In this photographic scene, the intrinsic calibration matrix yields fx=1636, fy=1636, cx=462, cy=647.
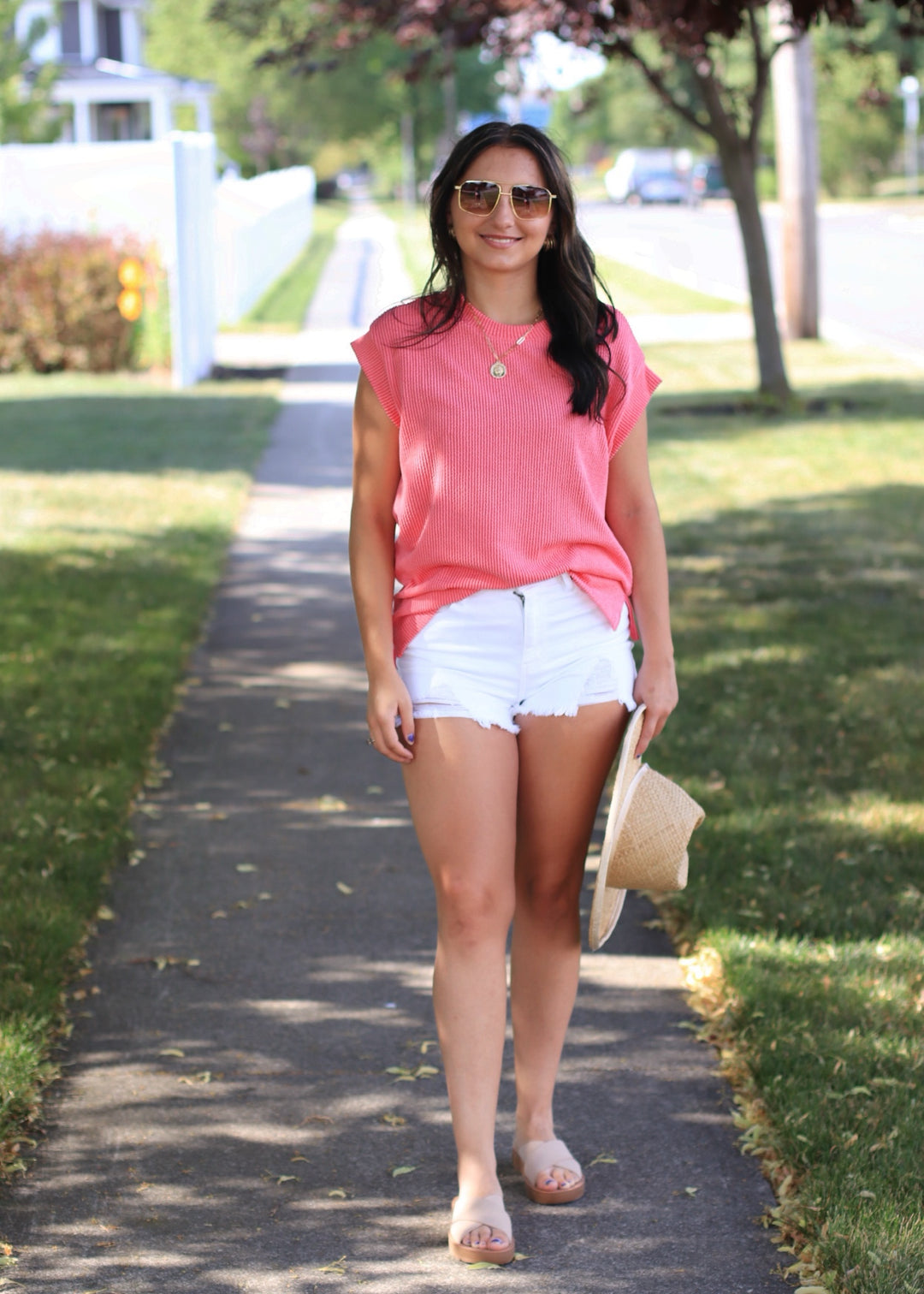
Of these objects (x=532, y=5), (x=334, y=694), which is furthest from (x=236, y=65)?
(x=334, y=694)

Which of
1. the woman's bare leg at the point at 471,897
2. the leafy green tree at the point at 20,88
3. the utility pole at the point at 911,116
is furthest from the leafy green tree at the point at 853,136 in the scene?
the woman's bare leg at the point at 471,897

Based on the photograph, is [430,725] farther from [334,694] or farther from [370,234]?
[370,234]

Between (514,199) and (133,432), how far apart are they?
1045 cm

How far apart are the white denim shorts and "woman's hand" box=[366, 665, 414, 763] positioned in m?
0.03

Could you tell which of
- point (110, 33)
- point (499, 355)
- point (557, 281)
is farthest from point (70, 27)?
point (499, 355)

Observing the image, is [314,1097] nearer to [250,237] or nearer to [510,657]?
[510,657]

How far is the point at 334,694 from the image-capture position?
6.55m

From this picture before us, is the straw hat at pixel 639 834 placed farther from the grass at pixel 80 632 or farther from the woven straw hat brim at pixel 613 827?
the grass at pixel 80 632

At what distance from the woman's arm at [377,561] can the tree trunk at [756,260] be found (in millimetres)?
10599

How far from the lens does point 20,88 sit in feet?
117

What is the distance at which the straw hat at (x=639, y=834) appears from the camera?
2.90 metres

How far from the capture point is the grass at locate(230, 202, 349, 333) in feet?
69.6

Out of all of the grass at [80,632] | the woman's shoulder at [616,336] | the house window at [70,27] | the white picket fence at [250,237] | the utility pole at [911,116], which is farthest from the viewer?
the house window at [70,27]

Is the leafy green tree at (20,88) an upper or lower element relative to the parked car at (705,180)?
upper
